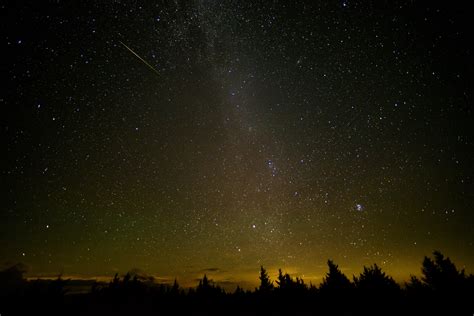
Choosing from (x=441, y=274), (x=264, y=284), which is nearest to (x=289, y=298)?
(x=264, y=284)

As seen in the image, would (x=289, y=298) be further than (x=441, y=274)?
Yes

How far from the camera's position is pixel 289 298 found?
1346 inches

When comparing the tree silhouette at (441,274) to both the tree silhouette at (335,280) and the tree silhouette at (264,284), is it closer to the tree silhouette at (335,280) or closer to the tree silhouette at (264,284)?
the tree silhouette at (335,280)

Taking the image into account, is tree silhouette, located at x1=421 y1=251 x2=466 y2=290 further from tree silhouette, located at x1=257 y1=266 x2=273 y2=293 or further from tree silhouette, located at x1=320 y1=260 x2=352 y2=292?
tree silhouette, located at x1=257 y1=266 x2=273 y2=293

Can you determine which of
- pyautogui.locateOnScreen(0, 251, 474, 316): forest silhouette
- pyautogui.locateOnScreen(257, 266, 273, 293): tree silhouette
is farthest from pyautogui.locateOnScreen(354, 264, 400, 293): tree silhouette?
pyautogui.locateOnScreen(257, 266, 273, 293): tree silhouette

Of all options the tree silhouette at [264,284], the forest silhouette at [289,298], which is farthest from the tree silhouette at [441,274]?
the tree silhouette at [264,284]

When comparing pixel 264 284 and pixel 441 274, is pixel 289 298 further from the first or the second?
pixel 441 274

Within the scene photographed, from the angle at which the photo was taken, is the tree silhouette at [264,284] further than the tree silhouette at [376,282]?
Yes

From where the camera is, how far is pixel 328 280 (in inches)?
1196

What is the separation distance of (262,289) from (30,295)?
35.3 m

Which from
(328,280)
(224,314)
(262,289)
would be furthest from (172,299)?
(328,280)

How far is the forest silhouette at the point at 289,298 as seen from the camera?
21484 mm

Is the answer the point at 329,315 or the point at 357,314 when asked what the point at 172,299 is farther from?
the point at 357,314

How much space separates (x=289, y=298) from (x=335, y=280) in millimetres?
8246
